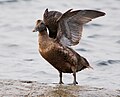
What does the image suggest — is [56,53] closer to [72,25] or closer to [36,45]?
[72,25]

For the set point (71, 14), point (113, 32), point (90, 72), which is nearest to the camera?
point (71, 14)

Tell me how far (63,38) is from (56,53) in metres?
0.33

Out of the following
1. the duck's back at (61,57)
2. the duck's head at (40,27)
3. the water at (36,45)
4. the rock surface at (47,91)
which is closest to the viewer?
the rock surface at (47,91)

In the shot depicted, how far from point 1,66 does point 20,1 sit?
22.0ft

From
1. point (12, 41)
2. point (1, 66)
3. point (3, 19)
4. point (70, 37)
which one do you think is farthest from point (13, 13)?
point (70, 37)

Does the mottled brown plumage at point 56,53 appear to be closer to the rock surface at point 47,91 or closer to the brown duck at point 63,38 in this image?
the brown duck at point 63,38

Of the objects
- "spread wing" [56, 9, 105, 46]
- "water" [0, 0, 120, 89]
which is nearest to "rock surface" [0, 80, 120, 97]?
"spread wing" [56, 9, 105, 46]

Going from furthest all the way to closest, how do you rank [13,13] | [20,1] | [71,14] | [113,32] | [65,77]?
1. [20,1]
2. [13,13]
3. [113,32]
4. [65,77]
5. [71,14]

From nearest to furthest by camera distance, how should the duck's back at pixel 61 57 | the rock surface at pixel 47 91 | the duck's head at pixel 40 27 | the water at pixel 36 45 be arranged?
the rock surface at pixel 47 91, the duck's back at pixel 61 57, the duck's head at pixel 40 27, the water at pixel 36 45

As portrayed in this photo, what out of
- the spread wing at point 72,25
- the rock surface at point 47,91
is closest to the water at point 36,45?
the spread wing at point 72,25

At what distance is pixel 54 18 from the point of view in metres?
9.20

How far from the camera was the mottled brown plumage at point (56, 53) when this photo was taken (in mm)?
8906

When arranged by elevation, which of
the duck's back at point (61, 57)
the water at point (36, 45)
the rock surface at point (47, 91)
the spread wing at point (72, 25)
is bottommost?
the water at point (36, 45)

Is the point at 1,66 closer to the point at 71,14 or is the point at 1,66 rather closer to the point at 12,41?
the point at 12,41
